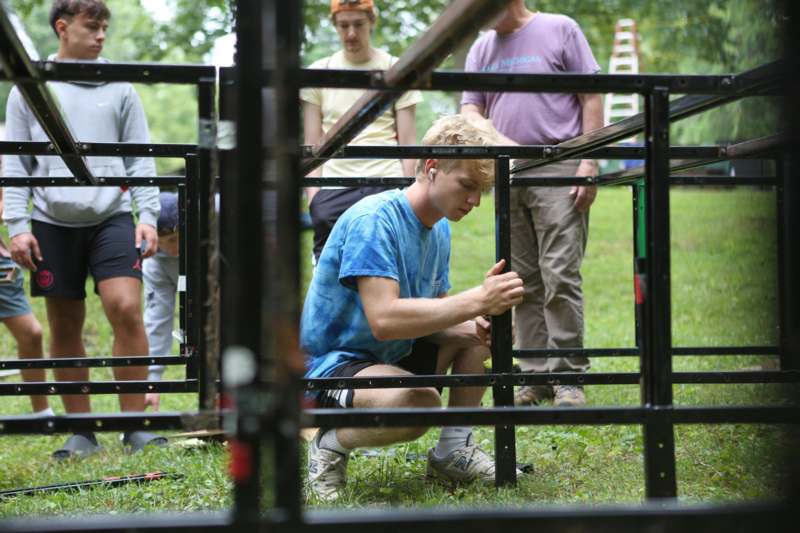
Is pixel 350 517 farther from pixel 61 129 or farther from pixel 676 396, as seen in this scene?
pixel 676 396

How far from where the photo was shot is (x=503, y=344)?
2.56 meters

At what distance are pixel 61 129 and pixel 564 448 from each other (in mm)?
1973

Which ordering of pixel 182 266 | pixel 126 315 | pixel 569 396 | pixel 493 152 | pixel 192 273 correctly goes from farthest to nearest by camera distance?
1. pixel 569 396
2. pixel 126 315
3. pixel 182 266
4. pixel 493 152
5. pixel 192 273

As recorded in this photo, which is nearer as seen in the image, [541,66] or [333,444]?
[333,444]

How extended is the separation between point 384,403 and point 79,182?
116cm

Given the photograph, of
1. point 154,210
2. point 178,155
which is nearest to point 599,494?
point 178,155

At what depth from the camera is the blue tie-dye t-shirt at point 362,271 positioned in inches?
94.9

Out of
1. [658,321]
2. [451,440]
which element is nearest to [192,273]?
[451,440]

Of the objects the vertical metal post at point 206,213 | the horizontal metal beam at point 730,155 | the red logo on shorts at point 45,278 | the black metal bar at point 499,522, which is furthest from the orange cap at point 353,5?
the black metal bar at point 499,522

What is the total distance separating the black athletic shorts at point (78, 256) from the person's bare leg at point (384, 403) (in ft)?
5.22

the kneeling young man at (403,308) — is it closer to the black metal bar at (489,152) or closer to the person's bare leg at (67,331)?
the black metal bar at (489,152)

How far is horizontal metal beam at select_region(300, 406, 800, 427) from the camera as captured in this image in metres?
1.41

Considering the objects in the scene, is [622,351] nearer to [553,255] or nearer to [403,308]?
[553,255]

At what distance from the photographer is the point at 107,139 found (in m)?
3.81
